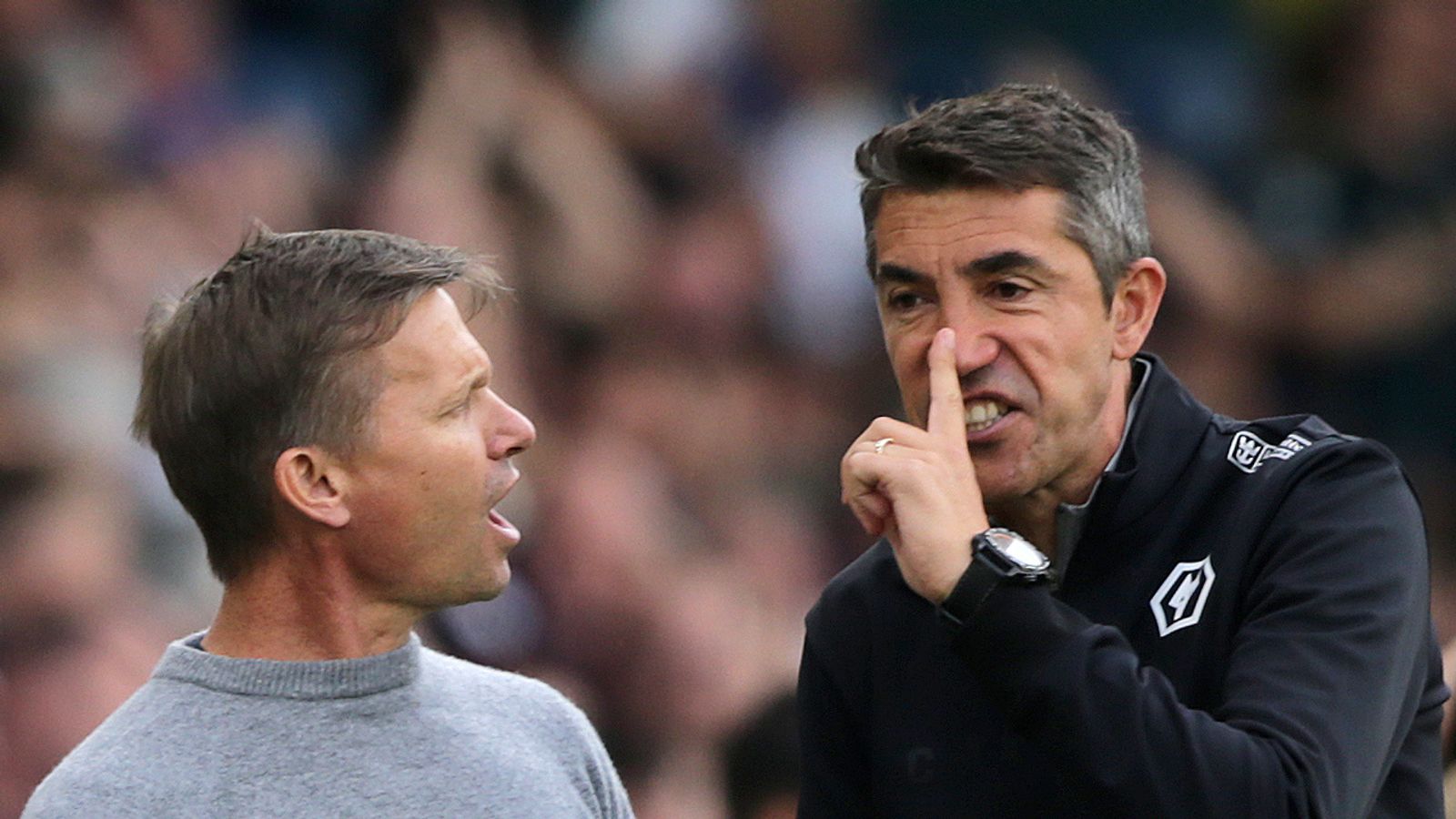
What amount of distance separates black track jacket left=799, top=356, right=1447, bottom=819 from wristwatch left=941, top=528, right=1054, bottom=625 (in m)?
0.01

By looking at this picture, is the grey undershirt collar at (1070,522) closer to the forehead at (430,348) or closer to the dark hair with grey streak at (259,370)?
the forehead at (430,348)

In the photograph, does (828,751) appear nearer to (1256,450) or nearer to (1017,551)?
(1017,551)

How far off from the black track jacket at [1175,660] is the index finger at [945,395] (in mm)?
258

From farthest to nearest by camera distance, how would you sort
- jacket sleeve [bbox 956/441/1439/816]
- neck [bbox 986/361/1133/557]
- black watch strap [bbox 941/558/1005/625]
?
1. neck [bbox 986/361/1133/557]
2. black watch strap [bbox 941/558/1005/625]
3. jacket sleeve [bbox 956/441/1439/816]

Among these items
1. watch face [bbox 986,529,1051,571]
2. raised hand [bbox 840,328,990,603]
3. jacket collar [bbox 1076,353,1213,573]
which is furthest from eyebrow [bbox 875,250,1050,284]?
watch face [bbox 986,529,1051,571]

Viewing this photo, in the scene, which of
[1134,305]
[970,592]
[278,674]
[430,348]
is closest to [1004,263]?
[1134,305]

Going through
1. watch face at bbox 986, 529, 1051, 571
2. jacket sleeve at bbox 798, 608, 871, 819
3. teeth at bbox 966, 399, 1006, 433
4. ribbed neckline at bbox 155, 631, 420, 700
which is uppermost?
teeth at bbox 966, 399, 1006, 433

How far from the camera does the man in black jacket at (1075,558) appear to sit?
2289mm

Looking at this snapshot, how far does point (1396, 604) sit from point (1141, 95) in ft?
13.8

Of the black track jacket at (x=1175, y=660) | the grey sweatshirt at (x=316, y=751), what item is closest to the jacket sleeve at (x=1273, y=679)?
the black track jacket at (x=1175, y=660)

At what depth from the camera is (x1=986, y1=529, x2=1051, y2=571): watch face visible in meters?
2.36

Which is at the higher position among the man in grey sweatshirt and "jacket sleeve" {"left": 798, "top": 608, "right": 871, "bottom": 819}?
the man in grey sweatshirt

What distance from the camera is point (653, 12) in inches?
236

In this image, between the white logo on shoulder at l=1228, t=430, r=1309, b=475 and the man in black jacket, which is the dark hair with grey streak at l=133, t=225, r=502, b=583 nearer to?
the man in black jacket
